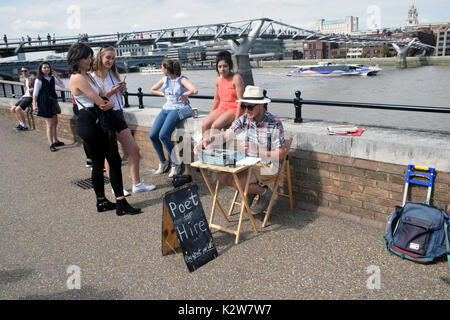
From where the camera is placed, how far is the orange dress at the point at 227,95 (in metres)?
5.03

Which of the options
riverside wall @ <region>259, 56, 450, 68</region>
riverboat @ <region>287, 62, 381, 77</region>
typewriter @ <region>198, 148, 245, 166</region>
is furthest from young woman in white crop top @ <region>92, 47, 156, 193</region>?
riverside wall @ <region>259, 56, 450, 68</region>

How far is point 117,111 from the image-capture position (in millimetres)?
5000

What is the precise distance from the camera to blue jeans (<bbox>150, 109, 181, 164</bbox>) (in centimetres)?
575

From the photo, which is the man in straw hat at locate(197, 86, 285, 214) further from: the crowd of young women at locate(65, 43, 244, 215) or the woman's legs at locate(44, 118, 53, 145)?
the woman's legs at locate(44, 118, 53, 145)

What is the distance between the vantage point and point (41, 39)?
34938 millimetres

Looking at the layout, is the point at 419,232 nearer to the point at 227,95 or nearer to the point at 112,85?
the point at 227,95

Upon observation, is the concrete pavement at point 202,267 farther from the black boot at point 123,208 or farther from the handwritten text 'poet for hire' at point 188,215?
the handwritten text 'poet for hire' at point 188,215

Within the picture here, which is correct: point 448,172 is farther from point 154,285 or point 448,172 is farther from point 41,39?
point 41,39

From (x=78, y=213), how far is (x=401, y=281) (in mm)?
3760

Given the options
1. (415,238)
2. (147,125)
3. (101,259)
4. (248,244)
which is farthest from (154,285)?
(147,125)

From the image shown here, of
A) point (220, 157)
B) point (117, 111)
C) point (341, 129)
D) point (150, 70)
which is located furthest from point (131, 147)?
point (150, 70)

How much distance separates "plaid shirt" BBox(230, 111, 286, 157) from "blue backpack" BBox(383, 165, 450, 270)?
135 cm

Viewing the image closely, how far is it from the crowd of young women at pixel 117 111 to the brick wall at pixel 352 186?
1122 mm

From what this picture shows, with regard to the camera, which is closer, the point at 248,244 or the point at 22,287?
the point at 22,287
